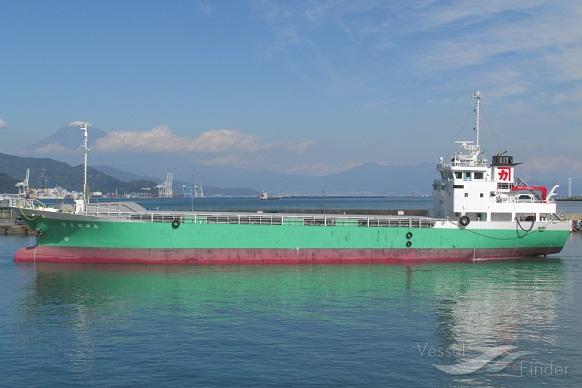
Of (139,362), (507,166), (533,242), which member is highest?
(507,166)

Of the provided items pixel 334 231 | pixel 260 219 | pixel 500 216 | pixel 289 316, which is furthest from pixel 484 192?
pixel 289 316

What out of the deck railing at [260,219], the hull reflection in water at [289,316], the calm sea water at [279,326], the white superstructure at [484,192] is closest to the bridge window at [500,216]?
the white superstructure at [484,192]

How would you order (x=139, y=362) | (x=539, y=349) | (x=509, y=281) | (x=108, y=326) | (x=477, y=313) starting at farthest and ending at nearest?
(x=509, y=281) < (x=477, y=313) < (x=108, y=326) < (x=539, y=349) < (x=139, y=362)

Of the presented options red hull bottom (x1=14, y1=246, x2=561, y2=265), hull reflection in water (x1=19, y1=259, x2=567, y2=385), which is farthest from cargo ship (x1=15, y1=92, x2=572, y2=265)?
hull reflection in water (x1=19, y1=259, x2=567, y2=385)

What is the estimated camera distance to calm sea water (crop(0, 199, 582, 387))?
15367 mm

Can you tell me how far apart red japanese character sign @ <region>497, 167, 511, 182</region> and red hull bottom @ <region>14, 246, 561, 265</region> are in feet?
16.0

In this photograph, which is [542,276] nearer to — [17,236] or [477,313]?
[477,313]

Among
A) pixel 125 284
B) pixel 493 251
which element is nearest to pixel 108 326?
pixel 125 284

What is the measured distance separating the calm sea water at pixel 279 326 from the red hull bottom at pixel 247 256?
1189 mm

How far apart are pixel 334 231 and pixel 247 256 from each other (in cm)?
566

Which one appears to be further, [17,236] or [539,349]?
[17,236]

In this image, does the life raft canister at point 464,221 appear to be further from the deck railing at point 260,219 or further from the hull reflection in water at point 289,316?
the hull reflection in water at point 289,316

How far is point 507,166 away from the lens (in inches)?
1513

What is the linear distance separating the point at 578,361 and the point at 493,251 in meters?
21.4
